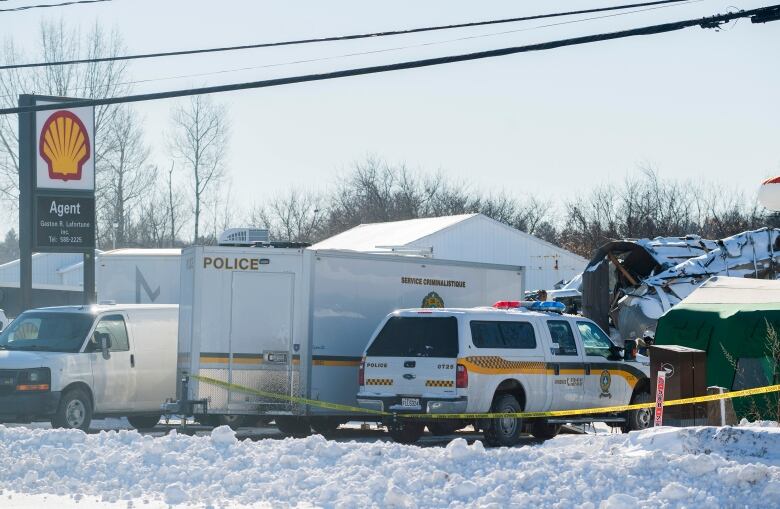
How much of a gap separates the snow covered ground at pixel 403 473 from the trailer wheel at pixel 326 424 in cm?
575

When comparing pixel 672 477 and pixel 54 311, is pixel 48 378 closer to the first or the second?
pixel 54 311

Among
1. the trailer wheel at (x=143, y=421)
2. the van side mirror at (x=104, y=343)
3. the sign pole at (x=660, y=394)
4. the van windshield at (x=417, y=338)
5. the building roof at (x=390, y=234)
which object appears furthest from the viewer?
the building roof at (x=390, y=234)

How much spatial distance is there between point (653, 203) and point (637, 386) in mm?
52081

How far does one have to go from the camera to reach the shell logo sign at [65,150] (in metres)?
26.6

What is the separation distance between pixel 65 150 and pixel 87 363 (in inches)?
376

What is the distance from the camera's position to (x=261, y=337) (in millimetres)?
18031

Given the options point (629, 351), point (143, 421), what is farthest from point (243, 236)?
point (629, 351)

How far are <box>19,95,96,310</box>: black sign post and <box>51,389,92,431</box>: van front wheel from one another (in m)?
7.94

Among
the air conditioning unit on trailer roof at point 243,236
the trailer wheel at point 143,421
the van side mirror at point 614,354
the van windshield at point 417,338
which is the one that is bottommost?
the trailer wheel at point 143,421

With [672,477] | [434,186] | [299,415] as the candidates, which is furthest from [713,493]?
[434,186]

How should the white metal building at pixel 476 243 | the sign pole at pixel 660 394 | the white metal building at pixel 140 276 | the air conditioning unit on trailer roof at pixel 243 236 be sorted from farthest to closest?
the white metal building at pixel 476 243
the white metal building at pixel 140 276
the air conditioning unit on trailer roof at pixel 243 236
the sign pole at pixel 660 394

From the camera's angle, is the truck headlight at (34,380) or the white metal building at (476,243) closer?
the truck headlight at (34,380)

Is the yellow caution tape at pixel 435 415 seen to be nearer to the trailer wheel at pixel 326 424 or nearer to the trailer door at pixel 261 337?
the trailer door at pixel 261 337

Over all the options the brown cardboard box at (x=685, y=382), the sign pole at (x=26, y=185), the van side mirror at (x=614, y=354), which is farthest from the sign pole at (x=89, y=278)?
the brown cardboard box at (x=685, y=382)
